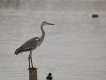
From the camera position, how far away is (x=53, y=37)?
3253 cm

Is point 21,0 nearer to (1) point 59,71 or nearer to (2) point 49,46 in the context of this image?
(2) point 49,46

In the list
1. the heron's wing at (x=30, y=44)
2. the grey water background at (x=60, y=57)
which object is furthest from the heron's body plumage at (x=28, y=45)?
the grey water background at (x=60, y=57)

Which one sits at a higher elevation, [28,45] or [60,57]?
[60,57]

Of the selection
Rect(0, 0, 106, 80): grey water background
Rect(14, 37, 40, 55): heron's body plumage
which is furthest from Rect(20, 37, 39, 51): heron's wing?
Rect(0, 0, 106, 80): grey water background

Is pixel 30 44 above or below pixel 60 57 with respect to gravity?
below

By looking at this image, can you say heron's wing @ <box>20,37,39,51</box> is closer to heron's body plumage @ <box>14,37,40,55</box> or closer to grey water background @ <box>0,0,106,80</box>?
heron's body plumage @ <box>14,37,40,55</box>

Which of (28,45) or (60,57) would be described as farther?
(60,57)

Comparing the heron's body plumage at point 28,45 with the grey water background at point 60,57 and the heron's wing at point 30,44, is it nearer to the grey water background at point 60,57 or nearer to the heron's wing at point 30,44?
the heron's wing at point 30,44

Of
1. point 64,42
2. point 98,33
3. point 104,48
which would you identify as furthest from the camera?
point 98,33

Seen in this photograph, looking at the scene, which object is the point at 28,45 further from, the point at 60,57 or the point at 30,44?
the point at 60,57

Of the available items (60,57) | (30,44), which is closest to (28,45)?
(30,44)

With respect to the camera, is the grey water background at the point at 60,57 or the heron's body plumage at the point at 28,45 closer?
the heron's body plumage at the point at 28,45

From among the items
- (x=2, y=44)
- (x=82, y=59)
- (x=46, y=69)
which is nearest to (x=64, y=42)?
(x=2, y=44)

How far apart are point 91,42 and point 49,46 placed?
325 cm
